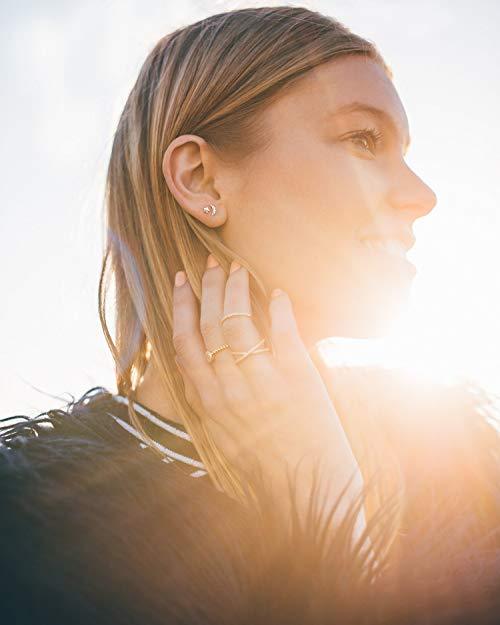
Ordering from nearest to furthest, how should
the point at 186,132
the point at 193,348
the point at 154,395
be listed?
1. the point at 193,348
2. the point at 154,395
3. the point at 186,132

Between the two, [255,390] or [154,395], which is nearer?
[255,390]

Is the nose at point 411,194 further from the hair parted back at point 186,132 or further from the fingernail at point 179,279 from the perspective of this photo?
the fingernail at point 179,279

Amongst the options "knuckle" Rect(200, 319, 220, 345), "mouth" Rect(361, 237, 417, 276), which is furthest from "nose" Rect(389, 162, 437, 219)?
"knuckle" Rect(200, 319, 220, 345)

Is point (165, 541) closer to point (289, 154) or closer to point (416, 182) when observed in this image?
point (289, 154)

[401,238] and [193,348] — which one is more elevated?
[401,238]

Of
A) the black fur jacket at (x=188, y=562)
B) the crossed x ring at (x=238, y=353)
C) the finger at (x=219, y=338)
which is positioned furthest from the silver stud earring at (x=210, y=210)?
the black fur jacket at (x=188, y=562)

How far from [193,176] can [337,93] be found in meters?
0.55

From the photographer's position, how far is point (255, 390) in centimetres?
171

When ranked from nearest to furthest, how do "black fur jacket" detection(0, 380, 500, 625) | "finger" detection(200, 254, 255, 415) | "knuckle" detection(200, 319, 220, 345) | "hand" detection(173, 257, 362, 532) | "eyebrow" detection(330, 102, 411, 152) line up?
1. "black fur jacket" detection(0, 380, 500, 625)
2. "hand" detection(173, 257, 362, 532)
3. "finger" detection(200, 254, 255, 415)
4. "knuckle" detection(200, 319, 220, 345)
5. "eyebrow" detection(330, 102, 411, 152)

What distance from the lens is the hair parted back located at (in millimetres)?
1944

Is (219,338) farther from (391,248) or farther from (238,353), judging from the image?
(391,248)

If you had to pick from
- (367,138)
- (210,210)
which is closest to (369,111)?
(367,138)

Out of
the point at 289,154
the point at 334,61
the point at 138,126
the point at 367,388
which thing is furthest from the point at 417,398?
the point at 138,126

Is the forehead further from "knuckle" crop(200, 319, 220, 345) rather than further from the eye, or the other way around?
"knuckle" crop(200, 319, 220, 345)
